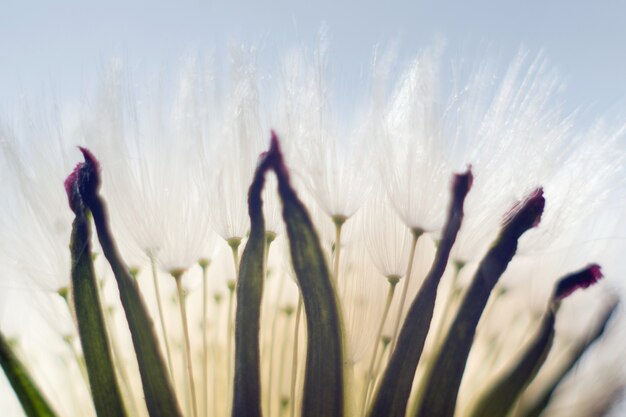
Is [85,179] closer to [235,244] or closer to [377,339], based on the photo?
[235,244]

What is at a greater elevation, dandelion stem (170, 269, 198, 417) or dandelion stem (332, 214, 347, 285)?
dandelion stem (332, 214, 347, 285)

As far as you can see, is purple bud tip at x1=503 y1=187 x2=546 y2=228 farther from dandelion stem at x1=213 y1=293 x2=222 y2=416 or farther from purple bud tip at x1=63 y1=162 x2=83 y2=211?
purple bud tip at x1=63 y1=162 x2=83 y2=211

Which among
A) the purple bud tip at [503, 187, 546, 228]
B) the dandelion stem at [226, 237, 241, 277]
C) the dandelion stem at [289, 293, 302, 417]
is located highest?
the dandelion stem at [226, 237, 241, 277]

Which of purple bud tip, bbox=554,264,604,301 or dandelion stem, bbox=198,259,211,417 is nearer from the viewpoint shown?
purple bud tip, bbox=554,264,604,301

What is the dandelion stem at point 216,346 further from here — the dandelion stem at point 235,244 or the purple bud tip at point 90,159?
the purple bud tip at point 90,159

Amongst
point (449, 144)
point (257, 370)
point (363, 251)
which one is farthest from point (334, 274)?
point (449, 144)

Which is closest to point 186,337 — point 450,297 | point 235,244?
point 235,244

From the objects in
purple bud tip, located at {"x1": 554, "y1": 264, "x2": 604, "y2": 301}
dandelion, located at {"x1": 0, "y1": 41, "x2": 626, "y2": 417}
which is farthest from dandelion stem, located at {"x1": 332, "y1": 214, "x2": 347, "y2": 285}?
purple bud tip, located at {"x1": 554, "y1": 264, "x2": 604, "y2": 301}

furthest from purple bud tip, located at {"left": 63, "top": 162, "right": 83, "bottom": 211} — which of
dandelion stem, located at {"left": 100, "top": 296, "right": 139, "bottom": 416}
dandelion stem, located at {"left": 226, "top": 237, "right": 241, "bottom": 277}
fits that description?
dandelion stem, located at {"left": 226, "top": 237, "right": 241, "bottom": 277}
